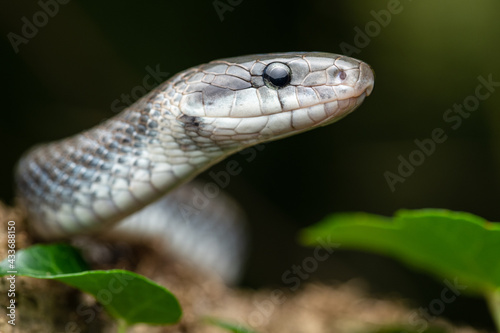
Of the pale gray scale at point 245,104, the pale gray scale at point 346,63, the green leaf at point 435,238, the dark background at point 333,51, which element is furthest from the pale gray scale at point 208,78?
the dark background at point 333,51

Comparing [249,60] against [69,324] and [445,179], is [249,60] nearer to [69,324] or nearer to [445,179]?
[69,324]

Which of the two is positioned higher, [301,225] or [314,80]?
[314,80]

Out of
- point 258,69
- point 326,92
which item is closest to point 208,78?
point 258,69

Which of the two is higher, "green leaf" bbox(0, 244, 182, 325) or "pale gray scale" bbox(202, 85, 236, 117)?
"pale gray scale" bbox(202, 85, 236, 117)

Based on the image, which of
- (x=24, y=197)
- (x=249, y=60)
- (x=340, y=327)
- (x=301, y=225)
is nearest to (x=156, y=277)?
(x=24, y=197)

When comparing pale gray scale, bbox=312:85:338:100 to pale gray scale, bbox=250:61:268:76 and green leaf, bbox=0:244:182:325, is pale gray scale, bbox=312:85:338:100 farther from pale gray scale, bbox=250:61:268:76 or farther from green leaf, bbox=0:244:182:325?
green leaf, bbox=0:244:182:325

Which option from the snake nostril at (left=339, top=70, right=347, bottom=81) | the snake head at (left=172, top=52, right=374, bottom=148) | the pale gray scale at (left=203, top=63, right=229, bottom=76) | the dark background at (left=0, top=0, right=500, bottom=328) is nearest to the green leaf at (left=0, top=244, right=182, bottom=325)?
the snake head at (left=172, top=52, right=374, bottom=148)
